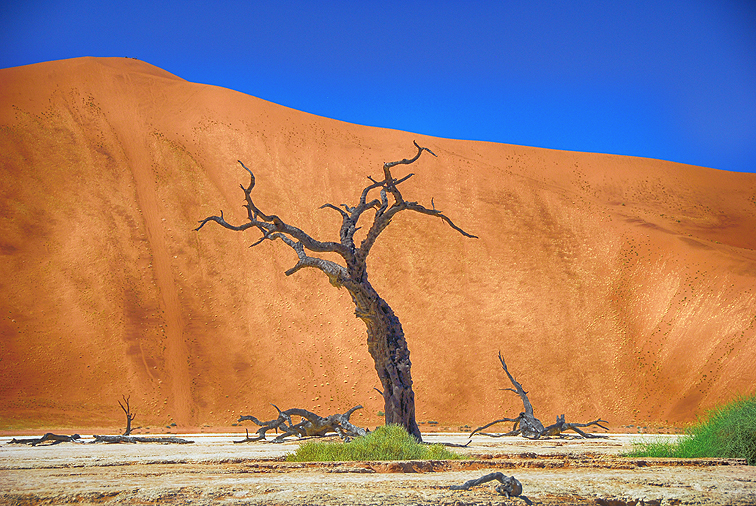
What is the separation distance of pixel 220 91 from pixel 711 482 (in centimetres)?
4751

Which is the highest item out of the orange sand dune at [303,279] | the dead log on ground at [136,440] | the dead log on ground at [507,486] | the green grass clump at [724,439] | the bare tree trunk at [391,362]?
the orange sand dune at [303,279]

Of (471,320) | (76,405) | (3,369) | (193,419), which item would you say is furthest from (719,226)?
(3,369)

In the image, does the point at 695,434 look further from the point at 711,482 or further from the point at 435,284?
the point at 435,284

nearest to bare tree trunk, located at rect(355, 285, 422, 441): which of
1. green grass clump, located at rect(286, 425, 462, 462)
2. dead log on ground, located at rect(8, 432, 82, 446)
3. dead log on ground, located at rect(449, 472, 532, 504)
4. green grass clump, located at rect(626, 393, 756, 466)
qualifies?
green grass clump, located at rect(286, 425, 462, 462)

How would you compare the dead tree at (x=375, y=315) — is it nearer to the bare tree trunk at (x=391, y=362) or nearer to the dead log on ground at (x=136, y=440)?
the bare tree trunk at (x=391, y=362)

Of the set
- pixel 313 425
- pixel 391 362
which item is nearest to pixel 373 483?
pixel 391 362

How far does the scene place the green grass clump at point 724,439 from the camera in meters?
7.77

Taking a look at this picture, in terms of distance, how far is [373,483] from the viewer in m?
5.61

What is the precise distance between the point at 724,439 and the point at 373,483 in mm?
5482

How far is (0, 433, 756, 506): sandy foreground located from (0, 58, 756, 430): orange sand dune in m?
20.1

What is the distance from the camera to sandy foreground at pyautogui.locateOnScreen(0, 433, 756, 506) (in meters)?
4.74

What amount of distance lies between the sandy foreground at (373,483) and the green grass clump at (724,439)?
1.00 m

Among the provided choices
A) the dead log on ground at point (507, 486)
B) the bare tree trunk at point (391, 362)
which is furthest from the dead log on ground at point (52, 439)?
the dead log on ground at point (507, 486)

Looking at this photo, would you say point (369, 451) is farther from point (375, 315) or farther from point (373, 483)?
point (375, 315)
